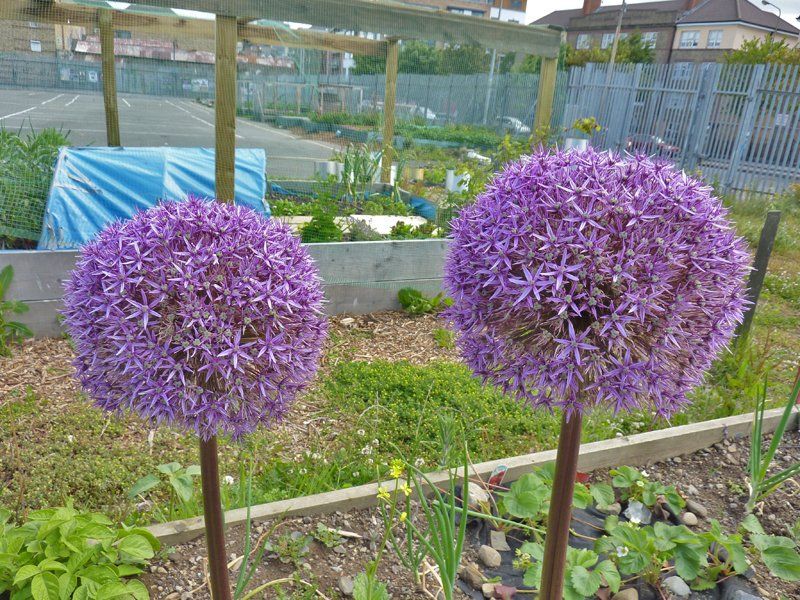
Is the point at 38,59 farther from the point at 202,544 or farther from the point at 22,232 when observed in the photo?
the point at 202,544

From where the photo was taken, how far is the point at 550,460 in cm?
284

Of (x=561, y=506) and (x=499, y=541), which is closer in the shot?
(x=561, y=506)

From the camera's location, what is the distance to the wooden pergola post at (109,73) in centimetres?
591

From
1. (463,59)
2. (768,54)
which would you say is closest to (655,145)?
(463,59)

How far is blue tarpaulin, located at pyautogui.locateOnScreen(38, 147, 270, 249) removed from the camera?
481 cm

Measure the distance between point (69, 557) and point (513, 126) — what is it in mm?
7636

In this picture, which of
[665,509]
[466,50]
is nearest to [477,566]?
[665,509]

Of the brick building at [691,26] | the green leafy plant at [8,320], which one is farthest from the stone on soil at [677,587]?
the brick building at [691,26]

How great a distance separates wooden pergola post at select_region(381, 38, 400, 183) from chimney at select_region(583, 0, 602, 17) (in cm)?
5635

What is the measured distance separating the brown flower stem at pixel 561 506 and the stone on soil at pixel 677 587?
80 cm

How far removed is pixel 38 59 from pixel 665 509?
6033 millimetres

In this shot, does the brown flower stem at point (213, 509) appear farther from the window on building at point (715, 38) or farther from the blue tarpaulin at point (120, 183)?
the window on building at point (715, 38)

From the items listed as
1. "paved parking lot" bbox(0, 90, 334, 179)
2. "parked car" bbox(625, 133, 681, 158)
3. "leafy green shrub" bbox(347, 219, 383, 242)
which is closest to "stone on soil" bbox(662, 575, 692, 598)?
"leafy green shrub" bbox(347, 219, 383, 242)

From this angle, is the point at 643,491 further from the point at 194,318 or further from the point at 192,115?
the point at 192,115
